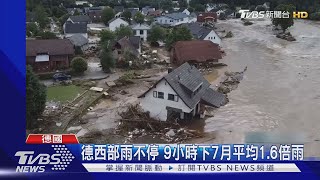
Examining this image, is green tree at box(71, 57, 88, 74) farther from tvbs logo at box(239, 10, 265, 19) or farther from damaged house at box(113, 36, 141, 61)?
tvbs logo at box(239, 10, 265, 19)

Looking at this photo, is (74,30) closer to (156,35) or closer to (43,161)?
(156,35)

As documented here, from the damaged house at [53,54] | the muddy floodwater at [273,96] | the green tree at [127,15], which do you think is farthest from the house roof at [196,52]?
the green tree at [127,15]

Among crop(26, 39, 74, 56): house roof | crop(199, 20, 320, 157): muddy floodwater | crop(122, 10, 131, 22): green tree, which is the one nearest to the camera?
crop(199, 20, 320, 157): muddy floodwater

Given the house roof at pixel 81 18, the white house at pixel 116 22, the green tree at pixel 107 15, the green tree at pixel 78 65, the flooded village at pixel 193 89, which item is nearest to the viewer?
the flooded village at pixel 193 89

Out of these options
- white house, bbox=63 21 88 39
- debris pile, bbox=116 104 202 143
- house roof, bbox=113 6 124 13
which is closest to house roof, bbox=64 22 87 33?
white house, bbox=63 21 88 39

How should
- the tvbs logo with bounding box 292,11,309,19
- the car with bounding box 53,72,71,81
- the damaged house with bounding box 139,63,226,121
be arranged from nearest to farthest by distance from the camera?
the tvbs logo with bounding box 292,11,309,19
the damaged house with bounding box 139,63,226,121
the car with bounding box 53,72,71,81

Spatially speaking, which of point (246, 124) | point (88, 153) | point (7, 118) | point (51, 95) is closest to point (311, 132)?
point (246, 124)

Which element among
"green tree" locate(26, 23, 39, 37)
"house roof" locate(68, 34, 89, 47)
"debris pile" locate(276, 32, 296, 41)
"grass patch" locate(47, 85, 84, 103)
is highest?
"green tree" locate(26, 23, 39, 37)
